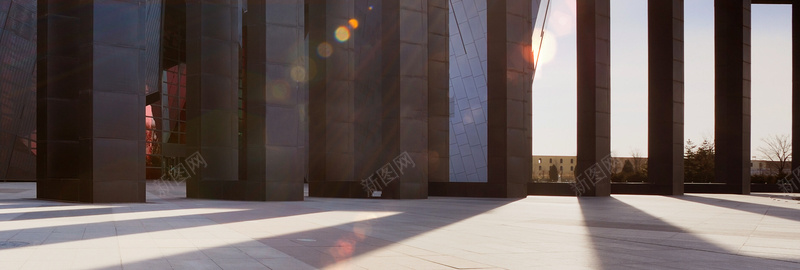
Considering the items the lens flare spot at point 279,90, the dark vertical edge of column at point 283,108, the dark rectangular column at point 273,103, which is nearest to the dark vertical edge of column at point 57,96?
the dark rectangular column at point 273,103

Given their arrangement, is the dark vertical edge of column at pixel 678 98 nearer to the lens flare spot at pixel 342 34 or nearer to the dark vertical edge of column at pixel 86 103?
the lens flare spot at pixel 342 34

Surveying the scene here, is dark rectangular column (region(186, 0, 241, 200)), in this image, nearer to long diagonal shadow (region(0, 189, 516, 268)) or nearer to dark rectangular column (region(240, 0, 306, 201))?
dark rectangular column (region(240, 0, 306, 201))

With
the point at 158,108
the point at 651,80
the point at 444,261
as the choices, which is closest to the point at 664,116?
the point at 651,80

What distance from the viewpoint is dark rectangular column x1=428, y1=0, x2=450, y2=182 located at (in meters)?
31.3

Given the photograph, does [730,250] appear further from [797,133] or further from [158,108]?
[158,108]

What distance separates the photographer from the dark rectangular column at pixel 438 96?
31297 millimetres

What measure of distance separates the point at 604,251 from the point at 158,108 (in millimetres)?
59147

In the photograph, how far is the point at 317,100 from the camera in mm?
30000

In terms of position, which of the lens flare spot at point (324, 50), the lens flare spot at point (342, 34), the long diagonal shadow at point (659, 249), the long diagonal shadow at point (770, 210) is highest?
the lens flare spot at point (342, 34)

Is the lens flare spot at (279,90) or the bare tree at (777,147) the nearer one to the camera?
the lens flare spot at (279,90)

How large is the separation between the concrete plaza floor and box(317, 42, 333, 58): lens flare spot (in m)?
16.3

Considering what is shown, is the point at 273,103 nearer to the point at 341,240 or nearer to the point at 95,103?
the point at 95,103

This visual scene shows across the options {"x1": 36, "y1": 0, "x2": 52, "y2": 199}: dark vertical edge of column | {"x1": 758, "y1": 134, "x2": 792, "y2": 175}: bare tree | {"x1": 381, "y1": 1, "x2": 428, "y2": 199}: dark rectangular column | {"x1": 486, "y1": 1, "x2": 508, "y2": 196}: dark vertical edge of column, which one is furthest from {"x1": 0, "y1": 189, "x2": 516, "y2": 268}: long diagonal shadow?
{"x1": 758, "y1": 134, "x2": 792, "y2": 175}: bare tree

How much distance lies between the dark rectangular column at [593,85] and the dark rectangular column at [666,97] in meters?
4.92
